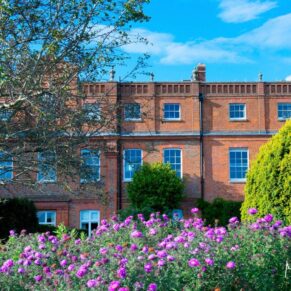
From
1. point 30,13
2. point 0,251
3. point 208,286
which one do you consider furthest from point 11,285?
point 30,13

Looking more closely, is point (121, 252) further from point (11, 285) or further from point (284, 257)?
point (284, 257)

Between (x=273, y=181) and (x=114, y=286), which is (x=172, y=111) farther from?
(x=114, y=286)

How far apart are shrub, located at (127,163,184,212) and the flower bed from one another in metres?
19.8

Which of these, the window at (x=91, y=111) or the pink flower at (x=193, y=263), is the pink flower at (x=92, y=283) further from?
the window at (x=91, y=111)

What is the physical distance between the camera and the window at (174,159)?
2878cm

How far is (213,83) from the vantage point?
96.2 feet

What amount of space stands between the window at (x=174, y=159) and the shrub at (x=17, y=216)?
9.99 metres

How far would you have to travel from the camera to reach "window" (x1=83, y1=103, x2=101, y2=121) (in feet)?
34.7

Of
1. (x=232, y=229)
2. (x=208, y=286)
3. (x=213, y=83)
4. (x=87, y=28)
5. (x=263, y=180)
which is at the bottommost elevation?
(x=208, y=286)

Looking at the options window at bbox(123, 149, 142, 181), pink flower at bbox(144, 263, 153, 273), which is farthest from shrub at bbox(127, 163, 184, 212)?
pink flower at bbox(144, 263, 153, 273)

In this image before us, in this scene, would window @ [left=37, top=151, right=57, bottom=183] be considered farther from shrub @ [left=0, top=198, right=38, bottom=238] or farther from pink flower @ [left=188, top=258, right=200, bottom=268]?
shrub @ [left=0, top=198, right=38, bottom=238]

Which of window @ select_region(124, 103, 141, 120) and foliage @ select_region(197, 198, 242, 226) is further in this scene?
foliage @ select_region(197, 198, 242, 226)

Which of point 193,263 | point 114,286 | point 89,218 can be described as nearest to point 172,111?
point 89,218

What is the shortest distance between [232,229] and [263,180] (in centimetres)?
275
